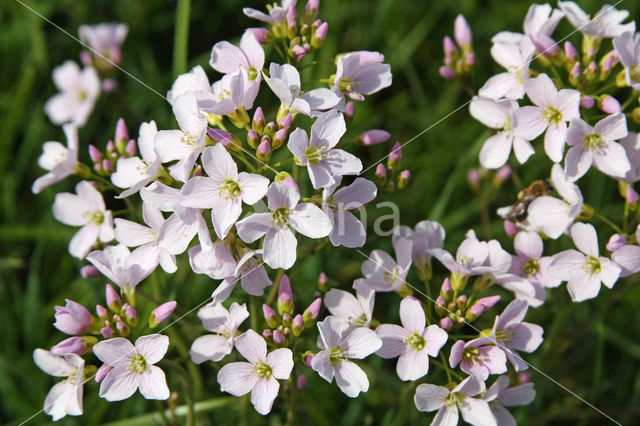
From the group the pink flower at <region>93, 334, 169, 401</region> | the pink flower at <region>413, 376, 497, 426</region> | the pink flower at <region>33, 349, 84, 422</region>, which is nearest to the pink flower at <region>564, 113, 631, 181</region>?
the pink flower at <region>413, 376, 497, 426</region>

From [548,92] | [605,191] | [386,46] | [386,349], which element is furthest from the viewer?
[386,46]

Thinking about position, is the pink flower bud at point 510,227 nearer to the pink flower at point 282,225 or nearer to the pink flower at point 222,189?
the pink flower at point 282,225

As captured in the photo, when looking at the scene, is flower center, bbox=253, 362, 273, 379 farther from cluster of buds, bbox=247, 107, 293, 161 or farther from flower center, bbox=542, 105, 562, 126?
flower center, bbox=542, 105, 562, 126

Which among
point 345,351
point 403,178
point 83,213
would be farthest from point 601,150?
point 83,213

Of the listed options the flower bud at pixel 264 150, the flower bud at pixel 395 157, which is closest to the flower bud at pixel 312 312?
the flower bud at pixel 264 150

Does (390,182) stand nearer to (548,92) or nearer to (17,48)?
(548,92)

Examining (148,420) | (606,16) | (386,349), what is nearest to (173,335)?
(148,420)

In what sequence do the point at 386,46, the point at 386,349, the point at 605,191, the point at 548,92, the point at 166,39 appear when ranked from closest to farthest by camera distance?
1. the point at 386,349
2. the point at 548,92
3. the point at 605,191
4. the point at 386,46
5. the point at 166,39
